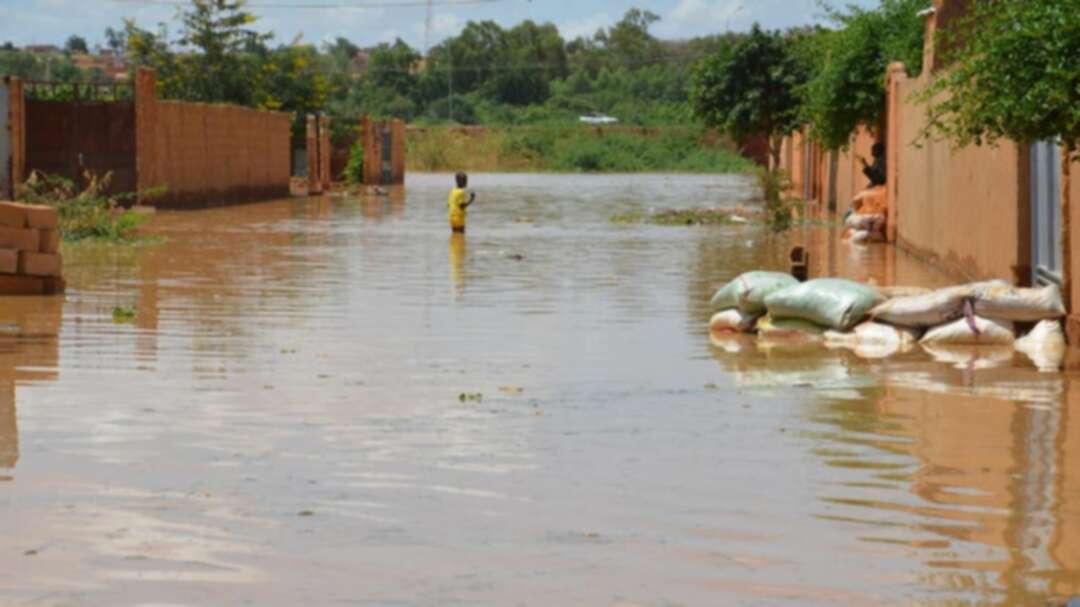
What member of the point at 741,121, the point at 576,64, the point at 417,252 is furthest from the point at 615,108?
the point at 417,252

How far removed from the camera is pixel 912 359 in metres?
12.0

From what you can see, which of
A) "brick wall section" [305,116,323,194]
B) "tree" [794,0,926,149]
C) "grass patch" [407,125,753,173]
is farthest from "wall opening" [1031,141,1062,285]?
"grass patch" [407,125,753,173]

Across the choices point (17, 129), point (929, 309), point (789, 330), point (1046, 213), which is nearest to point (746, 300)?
point (789, 330)

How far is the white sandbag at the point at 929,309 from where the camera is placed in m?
12.8

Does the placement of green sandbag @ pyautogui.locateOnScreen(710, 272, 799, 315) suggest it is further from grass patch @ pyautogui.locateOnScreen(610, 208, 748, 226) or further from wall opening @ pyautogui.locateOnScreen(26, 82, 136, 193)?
wall opening @ pyautogui.locateOnScreen(26, 82, 136, 193)

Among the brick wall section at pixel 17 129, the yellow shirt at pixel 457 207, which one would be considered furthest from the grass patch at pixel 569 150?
the yellow shirt at pixel 457 207

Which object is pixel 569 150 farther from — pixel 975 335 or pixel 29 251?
pixel 975 335

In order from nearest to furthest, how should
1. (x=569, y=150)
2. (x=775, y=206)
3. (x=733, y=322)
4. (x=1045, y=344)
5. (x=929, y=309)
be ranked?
(x=1045, y=344), (x=929, y=309), (x=733, y=322), (x=775, y=206), (x=569, y=150)

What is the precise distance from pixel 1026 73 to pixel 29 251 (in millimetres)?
8582

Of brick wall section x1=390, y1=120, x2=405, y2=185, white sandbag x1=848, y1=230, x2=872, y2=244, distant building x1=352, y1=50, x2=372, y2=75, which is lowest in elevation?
white sandbag x1=848, y1=230, x2=872, y2=244

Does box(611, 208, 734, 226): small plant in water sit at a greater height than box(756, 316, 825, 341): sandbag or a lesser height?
greater

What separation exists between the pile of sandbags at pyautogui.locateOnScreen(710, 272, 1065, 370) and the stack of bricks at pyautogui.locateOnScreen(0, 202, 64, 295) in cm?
570

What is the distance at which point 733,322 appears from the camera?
1377cm

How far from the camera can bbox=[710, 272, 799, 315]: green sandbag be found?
1364cm
